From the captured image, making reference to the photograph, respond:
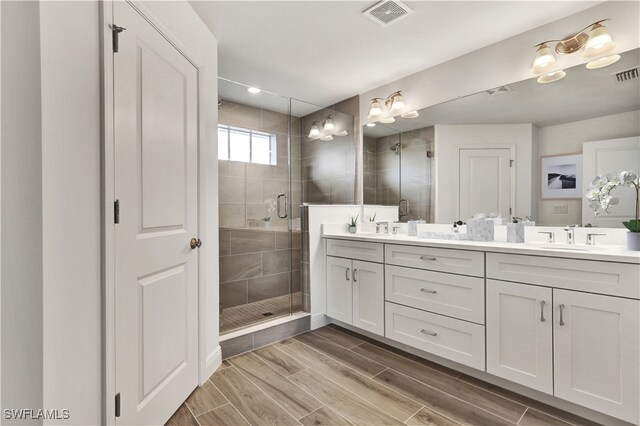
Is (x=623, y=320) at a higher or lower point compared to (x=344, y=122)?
lower

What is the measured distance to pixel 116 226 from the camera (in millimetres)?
1250

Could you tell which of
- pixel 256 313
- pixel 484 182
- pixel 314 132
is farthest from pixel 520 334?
pixel 314 132

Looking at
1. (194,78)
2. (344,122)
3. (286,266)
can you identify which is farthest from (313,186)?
(194,78)

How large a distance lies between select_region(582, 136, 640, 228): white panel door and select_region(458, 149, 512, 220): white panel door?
1.48 ft

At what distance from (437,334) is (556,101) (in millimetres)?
1840

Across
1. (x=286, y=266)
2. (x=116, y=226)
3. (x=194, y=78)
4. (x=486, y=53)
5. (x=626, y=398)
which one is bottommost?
(x=626, y=398)

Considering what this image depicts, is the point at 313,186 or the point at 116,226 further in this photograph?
the point at 313,186

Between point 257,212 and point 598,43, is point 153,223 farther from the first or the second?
point 598,43

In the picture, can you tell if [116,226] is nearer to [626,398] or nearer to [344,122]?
[626,398]

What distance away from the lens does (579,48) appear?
6.52 feet

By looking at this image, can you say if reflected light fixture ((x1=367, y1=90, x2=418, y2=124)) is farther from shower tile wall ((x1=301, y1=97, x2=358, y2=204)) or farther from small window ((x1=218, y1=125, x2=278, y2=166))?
small window ((x1=218, y1=125, x2=278, y2=166))

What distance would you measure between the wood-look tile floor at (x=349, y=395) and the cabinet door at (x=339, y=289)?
1.35 ft

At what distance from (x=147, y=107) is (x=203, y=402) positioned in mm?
1635

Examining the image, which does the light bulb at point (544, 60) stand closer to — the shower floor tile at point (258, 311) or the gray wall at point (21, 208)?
the shower floor tile at point (258, 311)
